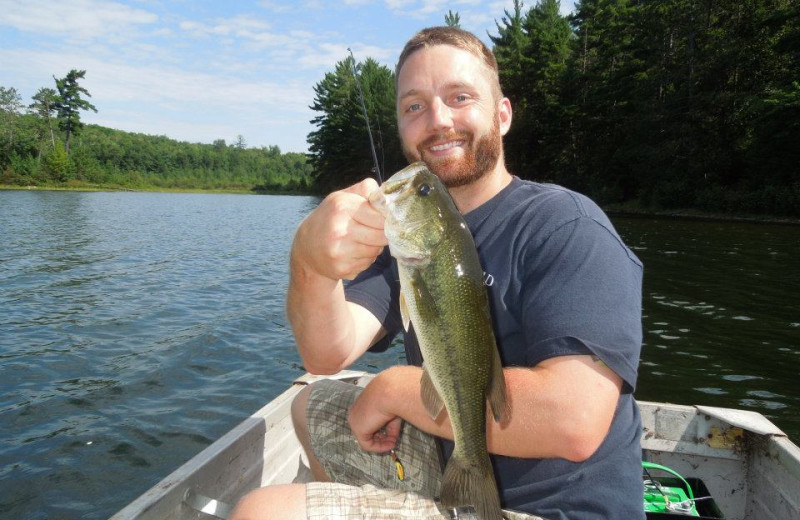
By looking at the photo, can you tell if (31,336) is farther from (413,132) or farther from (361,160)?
(361,160)

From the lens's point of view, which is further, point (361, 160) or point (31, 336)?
point (361, 160)

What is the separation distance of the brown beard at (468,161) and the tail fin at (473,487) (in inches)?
55.9

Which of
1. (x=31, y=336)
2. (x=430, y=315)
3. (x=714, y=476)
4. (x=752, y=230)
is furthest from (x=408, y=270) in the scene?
(x=752, y=230)

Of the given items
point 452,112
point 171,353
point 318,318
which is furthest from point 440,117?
point 171,353

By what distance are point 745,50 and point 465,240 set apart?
41865 millimetres

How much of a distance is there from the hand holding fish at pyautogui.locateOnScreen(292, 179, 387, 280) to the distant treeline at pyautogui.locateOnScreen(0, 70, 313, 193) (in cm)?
9211

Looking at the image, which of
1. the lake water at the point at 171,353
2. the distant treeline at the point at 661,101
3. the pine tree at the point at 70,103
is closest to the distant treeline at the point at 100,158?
the pine tree at the point at 70,103

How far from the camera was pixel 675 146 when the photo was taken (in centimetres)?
3991

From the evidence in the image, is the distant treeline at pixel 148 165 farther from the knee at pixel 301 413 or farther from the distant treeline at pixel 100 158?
the knee at pixel 301 413

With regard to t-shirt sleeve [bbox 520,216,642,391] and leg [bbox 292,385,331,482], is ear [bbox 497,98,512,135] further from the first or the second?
leg [bbox 292,385,331,482]

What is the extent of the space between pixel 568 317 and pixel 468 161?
114cm

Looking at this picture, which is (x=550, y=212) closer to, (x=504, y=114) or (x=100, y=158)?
(x=504, y=114)

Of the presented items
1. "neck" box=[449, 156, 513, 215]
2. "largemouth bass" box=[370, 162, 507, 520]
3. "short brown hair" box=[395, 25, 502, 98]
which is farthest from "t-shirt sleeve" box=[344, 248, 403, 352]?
"short brown hair" box=[395, 25, 502, 98]

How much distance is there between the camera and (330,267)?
7.22ft
